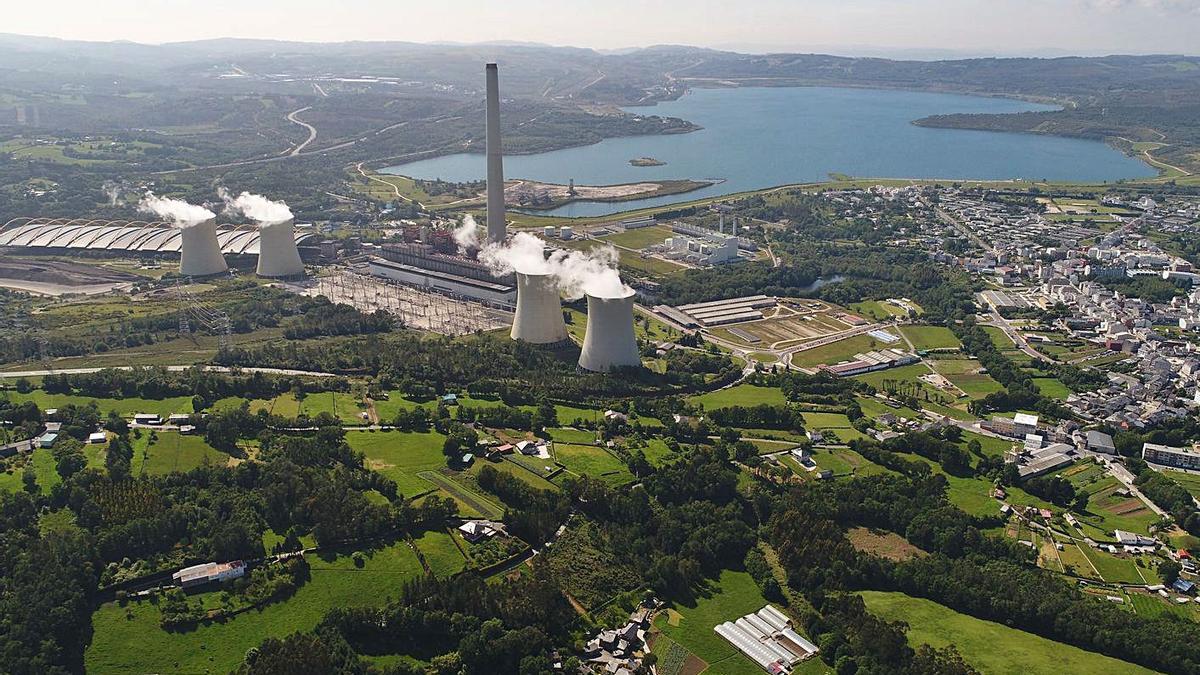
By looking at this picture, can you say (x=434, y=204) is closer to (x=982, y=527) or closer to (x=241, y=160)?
(x=241, y=160)

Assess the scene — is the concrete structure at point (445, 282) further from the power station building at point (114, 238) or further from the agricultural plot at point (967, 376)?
the agricultural plot at point (967, 376)

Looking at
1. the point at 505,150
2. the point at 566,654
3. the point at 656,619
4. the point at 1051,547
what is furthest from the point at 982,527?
the point at 505,150

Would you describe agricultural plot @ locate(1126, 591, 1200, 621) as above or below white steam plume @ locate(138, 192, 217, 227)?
below

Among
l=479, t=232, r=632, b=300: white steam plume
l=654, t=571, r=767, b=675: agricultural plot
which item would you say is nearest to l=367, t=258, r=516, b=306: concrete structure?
l=479, t=232, r=632, b=300: white steam plume

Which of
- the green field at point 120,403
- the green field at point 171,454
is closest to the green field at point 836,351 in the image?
the green field at point 171,454

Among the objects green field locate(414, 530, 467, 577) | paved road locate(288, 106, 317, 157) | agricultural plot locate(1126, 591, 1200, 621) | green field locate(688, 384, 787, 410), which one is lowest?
agricultural plot locate(1126, 591, 1200, 621)

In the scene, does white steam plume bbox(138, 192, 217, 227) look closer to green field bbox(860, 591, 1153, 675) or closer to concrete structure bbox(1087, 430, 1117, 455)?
green field bbox(860, 591, 1153, 675)

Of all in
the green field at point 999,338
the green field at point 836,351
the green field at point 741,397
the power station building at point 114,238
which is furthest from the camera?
the power station building at point 114,238
